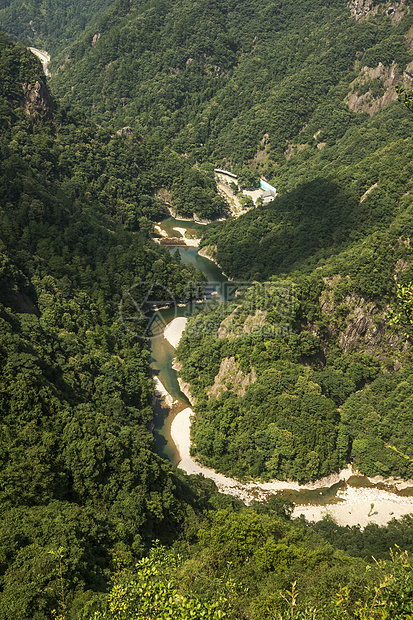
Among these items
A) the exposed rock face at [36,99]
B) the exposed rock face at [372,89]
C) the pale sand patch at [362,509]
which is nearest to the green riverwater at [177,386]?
the pale sand patch at [362,509]

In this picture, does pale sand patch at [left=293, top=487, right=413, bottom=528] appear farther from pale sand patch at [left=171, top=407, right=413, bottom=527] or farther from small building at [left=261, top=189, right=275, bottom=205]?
small building at [left=261, top=189, right=275, bottom=205]

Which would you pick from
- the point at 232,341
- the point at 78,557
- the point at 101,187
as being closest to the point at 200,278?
the point at 232,341

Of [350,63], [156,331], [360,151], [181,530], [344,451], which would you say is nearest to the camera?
[181,530]

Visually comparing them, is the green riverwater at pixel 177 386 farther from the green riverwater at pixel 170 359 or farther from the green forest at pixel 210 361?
the green forest at pixel 210 361

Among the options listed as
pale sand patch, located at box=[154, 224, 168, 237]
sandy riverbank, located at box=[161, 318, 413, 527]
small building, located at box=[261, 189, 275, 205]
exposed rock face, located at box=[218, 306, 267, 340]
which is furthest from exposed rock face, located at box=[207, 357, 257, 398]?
small building, located at box=[261, 189, 275, 205]

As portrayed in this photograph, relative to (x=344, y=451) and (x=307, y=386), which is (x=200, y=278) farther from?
(x=344, y=451)

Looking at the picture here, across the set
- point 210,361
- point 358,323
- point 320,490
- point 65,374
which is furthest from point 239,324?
point 65,374

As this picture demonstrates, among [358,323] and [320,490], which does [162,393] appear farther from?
[358,323]
